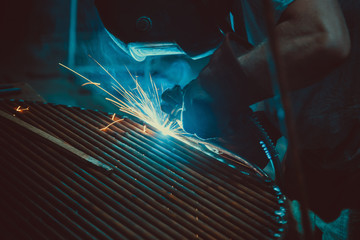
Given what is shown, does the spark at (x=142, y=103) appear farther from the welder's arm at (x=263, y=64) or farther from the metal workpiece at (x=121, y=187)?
the welder's arm at (x=263, y=64)

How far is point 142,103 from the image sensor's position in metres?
2.53

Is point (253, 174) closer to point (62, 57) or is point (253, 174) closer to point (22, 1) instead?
point (62, 57)

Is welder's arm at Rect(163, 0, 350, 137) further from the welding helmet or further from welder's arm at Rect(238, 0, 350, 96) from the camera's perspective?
the welding helmet

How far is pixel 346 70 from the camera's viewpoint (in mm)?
1246

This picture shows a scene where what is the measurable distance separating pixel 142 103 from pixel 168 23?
1.06 meters

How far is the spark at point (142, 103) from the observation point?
6.42 feet

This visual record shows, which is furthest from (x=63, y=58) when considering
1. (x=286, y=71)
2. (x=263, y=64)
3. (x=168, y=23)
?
(x=286, y=71)

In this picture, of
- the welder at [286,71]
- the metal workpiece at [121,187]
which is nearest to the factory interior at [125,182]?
the metal workpiece at [121,187]

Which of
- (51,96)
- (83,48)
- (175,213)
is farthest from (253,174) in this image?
(83,48)

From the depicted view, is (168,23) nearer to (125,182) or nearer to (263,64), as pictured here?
(263,64)

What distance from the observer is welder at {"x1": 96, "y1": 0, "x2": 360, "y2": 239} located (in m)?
0.95

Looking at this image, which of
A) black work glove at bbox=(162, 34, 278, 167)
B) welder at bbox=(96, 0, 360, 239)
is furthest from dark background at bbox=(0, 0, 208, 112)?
black work glove at bbox=(162, 34, 278, 167)

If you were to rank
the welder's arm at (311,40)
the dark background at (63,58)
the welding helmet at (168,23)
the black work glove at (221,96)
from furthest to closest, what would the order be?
the dark background at (63,58), the welding helmet at (168,23), the black work glove at (221,96), the welder's arm at (311,40)

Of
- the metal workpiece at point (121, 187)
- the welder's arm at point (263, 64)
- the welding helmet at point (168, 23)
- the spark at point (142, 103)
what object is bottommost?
the metal workpiece at point (121, 187)
